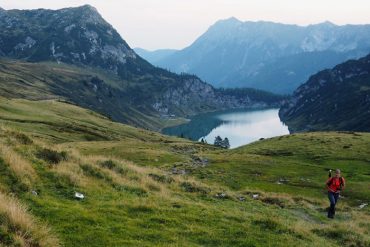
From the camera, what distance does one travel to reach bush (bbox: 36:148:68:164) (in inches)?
1071

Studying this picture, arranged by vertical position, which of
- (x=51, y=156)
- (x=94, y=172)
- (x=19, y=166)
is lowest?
(x=94, y=172)

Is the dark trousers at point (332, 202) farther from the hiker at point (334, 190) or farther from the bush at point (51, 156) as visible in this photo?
the bush at point (51, 156)

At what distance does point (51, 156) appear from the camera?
91.0 feet

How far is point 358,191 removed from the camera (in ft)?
173

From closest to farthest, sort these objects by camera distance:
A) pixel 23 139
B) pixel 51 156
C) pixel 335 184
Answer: pixel 51 156
pixel 23 139
pixel 335 184

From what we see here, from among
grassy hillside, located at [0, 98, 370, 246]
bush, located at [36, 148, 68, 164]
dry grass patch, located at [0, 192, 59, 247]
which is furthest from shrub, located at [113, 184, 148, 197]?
dry grass patch, located at [0, 192, 59, 247]

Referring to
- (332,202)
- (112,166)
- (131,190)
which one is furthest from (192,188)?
(332,202)

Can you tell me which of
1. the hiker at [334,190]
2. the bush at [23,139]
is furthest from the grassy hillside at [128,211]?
the hiker at [334,190]

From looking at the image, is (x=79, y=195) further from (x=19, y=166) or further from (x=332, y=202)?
(x=332, y=202)

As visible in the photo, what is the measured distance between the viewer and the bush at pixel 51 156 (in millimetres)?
27203

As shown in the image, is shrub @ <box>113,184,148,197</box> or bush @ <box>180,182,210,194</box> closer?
shrub @ <box>113,184,148,197</box>

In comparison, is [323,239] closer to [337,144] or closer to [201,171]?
[201,171]

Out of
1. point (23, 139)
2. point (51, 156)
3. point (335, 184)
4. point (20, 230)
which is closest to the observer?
point (20, 230)

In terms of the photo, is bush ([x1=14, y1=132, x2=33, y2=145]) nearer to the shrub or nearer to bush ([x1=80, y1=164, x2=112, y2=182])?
bush ([x1=80, y1=164, x2=112, y2=182])
